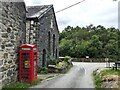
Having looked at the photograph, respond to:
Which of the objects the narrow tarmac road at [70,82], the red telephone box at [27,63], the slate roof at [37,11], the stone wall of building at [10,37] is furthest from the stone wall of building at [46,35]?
the red telephone box at [27,63]

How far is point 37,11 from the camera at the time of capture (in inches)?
818

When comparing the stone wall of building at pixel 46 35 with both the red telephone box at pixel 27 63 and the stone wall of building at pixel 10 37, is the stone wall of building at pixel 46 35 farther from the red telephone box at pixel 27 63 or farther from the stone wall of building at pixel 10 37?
the red telephone box at pixel 27 63

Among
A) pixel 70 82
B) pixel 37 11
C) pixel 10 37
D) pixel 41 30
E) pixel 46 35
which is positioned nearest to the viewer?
pixel 10 37

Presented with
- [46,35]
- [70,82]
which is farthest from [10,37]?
Answer: [46,35]

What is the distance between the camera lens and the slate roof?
19391mm

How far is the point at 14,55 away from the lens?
11.4m

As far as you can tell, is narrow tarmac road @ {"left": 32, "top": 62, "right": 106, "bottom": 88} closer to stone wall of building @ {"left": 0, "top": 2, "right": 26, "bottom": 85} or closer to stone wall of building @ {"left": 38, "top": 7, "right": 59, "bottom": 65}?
stone wall of building @ {"left": 0, "top": 2, "right": 26, "bottom": 85}

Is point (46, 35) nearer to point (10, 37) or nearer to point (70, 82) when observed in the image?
point (70, 82)

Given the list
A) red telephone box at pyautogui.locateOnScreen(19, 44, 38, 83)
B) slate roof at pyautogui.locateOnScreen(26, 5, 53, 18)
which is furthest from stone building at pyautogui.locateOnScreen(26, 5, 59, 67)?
red telephone box at pyautogui.locateOnScreen(19, 44, 38, 83)

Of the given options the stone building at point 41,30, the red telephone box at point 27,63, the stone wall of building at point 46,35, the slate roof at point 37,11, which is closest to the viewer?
the red telephone box at point 27,63

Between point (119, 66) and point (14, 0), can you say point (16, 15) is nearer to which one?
point (14, 0)

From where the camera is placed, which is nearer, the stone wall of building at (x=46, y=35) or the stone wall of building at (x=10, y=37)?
the stone wall of building at (x=10, y=37)

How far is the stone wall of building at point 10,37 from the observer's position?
9875 mm

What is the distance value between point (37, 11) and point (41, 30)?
190 cm
